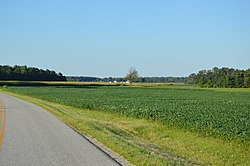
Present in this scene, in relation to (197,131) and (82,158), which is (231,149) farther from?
(82,158)

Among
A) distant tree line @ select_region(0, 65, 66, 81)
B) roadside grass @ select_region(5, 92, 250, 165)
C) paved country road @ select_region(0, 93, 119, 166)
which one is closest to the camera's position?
paved country road @ select_region(0, 93, 119, 166)

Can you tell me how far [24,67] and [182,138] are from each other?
502ft

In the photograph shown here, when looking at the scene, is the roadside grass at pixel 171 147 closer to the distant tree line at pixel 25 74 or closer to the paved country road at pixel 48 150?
the paved country road at pixel 48 150

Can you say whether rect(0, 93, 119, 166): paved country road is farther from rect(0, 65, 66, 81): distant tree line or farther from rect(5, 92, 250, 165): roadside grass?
rect(0, 65, 66, 81): distant tree line

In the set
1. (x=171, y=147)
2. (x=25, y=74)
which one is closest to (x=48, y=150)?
(x=171, y=147)

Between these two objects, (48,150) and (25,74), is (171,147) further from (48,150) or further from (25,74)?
(25,74)

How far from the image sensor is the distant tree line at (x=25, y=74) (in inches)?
6127

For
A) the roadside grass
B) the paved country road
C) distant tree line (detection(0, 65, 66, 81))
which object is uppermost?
distant tree line (detection(0, 65, 66, 81))

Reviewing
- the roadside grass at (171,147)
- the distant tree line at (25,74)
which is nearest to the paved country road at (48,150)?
the roadside grass at (171,147)

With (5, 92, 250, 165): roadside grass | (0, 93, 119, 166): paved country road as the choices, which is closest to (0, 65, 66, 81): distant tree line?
(5, 92, 250, 165): roadside grass

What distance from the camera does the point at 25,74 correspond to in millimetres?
161500

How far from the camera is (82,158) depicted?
10570 millimetres

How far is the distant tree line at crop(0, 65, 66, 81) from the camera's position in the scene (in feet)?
511

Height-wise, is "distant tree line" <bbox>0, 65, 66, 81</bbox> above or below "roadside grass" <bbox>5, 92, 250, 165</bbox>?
above
